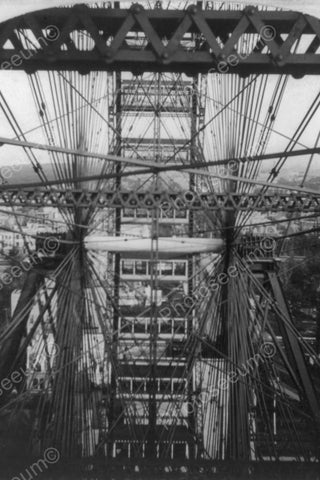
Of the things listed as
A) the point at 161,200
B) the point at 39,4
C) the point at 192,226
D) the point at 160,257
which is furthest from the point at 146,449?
the point at 39,4

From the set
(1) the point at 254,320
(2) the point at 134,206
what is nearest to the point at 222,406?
(1) the point at 254,320

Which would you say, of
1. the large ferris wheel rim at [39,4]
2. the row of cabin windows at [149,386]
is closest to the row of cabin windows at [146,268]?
the row of cabin windows at [149,386]

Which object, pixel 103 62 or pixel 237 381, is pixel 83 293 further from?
pixel 103 62

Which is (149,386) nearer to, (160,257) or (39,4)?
(160,257)

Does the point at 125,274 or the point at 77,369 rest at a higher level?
the point at 125,274

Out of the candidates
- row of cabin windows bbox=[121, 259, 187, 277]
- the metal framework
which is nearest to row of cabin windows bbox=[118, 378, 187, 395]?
the metal framework
